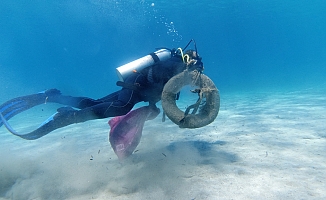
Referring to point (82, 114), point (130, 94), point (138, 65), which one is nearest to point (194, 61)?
point (138, 65)

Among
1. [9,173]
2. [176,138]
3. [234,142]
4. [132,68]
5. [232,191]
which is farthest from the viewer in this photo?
[176,138]

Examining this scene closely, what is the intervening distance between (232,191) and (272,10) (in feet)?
167

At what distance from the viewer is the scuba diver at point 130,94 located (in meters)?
4.59

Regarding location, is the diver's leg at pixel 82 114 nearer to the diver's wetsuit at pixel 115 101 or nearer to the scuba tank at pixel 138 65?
the diver's wetsuit at pixel 115 101

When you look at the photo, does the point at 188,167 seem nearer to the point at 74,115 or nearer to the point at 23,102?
the point at 74,115

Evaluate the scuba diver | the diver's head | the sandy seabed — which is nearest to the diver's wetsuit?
the scuba diver

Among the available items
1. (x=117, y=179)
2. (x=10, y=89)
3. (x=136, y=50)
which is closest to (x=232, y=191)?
(x=117, y=179)

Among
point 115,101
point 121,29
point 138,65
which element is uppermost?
point 121,29

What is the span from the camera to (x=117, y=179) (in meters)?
3.93

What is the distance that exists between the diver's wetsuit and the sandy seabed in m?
1.17

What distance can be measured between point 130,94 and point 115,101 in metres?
0.41

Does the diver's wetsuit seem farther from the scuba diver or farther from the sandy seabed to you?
the sandy seabed

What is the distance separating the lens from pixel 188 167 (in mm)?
4098

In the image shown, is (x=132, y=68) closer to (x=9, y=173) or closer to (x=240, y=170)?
(x=240, y=170)
